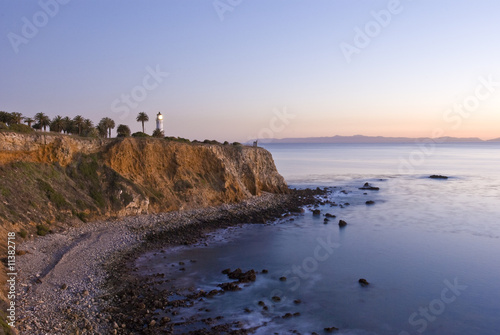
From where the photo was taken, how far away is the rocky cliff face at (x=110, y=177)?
87.8 ft

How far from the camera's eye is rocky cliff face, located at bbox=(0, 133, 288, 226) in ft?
87.8

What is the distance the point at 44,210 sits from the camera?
2645 centimetres

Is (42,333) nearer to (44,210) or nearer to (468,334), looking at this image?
(44,210)

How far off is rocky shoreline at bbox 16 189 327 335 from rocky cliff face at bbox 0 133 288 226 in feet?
6.89

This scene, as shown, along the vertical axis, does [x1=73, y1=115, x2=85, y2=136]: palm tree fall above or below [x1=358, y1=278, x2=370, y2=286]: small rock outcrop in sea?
above

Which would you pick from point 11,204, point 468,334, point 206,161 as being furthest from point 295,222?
point 11,204

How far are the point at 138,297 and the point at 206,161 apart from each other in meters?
26.1

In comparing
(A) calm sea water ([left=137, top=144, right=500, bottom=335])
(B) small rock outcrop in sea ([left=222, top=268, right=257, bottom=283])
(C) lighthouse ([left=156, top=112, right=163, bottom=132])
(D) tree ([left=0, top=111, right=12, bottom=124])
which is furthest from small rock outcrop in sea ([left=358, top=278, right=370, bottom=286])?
(D) tree ([left=0, top=111, right=12, bottom=124])

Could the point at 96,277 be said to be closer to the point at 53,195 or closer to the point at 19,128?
the point at 53,195

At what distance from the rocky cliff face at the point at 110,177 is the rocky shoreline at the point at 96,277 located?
82.7 inches

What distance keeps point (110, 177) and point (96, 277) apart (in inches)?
615

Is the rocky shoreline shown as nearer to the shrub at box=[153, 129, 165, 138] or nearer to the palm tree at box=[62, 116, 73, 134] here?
the shrub at box=[153, 129, 165, 138]

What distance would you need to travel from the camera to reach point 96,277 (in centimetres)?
1938

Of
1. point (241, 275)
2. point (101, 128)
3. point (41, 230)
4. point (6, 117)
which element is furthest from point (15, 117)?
point (241, 275)
